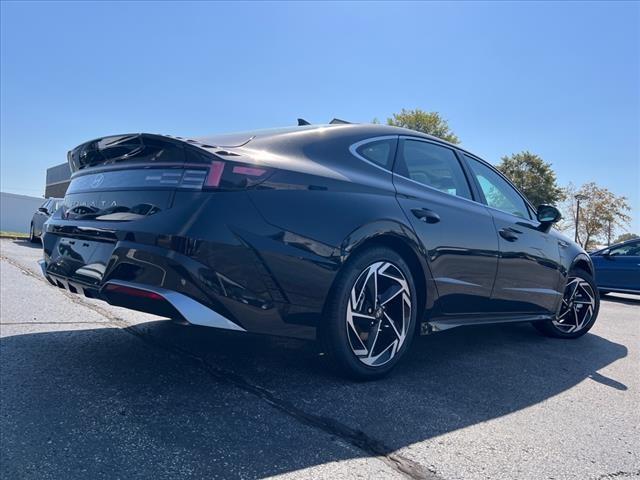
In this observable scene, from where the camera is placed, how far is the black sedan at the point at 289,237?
221 centimetres

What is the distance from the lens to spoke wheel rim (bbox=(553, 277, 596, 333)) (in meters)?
4.80

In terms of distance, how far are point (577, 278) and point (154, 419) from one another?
4.36 metres

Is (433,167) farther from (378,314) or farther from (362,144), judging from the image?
(378,314)

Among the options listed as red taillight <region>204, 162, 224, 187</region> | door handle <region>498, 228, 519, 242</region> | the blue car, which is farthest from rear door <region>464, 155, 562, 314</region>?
the blue car

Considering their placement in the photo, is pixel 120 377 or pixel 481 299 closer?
pixel 120 377

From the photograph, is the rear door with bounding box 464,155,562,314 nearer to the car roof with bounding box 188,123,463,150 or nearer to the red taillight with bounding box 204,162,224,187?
the car roof with bounding box 188,123,463,150

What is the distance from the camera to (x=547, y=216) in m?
4.36

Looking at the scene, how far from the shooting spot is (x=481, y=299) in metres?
3.47

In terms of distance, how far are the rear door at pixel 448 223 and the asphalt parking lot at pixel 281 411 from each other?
52 cm

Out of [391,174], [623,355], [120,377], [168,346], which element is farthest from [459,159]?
[120,377]

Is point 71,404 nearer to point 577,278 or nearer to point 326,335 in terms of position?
point 326,335

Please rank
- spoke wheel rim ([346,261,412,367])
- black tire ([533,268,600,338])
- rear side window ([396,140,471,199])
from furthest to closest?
black tire ([533,268,600,338]) < rear side window ([396,140,471,199]) < spoke wheel rim ([346,261,412,367])

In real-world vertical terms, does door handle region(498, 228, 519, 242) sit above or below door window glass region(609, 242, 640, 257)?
above

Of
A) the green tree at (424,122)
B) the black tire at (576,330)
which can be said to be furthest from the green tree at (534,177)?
the black tire at (576,330)
